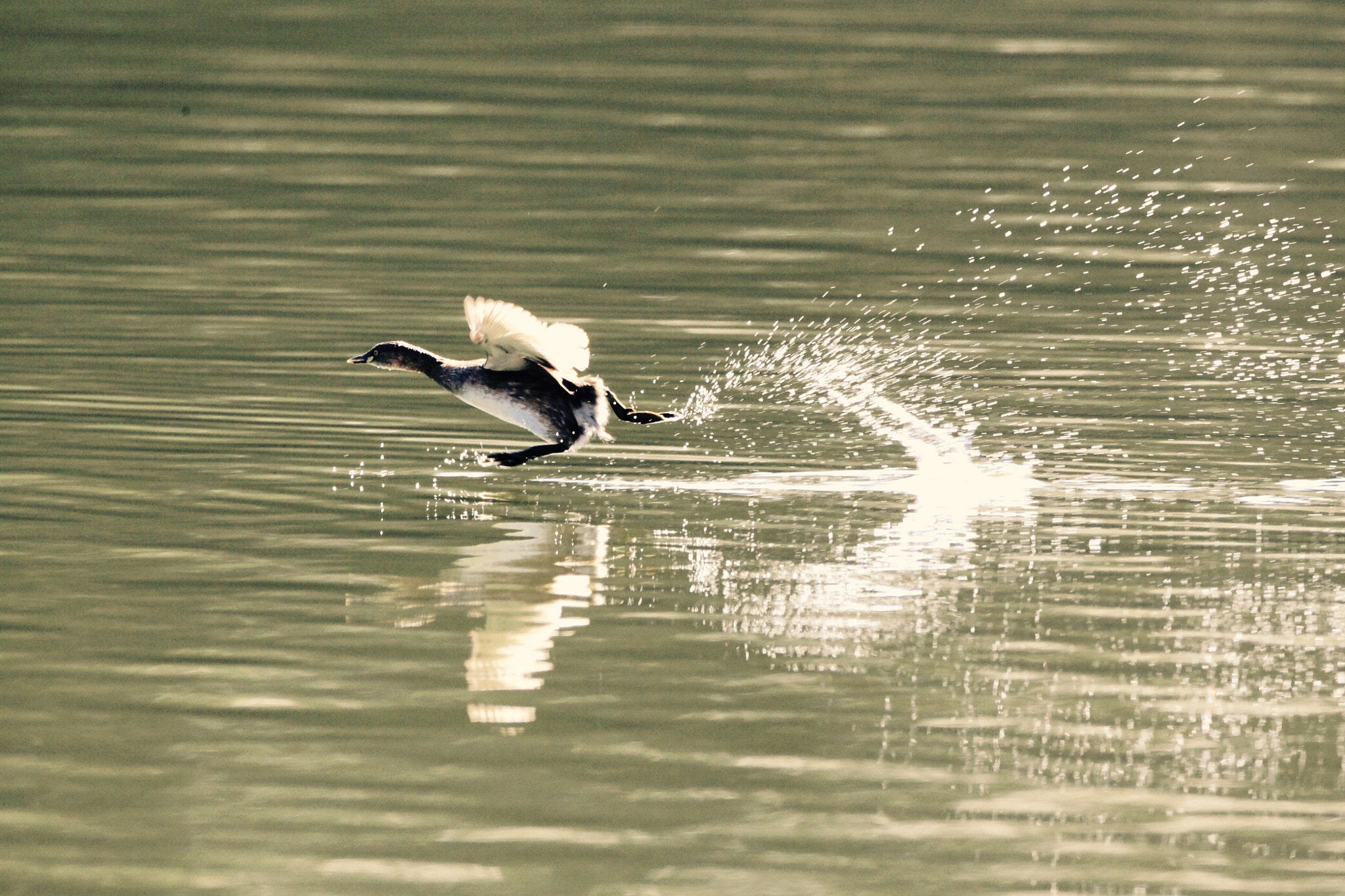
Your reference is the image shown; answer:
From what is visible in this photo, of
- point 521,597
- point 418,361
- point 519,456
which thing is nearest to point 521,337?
point 519,456

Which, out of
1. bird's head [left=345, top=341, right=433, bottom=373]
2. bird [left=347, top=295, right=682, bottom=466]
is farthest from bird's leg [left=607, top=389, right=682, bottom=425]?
bird's head [left=345, top=341, right=433, bottom=373]

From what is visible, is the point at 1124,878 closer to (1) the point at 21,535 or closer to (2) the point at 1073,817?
(2) the point at 1073,817

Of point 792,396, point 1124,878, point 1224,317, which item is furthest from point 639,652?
point 1224,317

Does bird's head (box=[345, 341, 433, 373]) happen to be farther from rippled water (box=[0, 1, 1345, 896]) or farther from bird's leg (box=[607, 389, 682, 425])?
bird's leg (box=[607, 389, 682, 425])

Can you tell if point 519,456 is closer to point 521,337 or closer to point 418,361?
point 521,337

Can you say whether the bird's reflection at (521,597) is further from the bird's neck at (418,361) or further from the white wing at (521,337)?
the bird's neck at (418,361)

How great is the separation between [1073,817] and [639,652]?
5.78ft

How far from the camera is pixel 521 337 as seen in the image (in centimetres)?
871

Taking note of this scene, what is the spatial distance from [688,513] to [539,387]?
0.95 metres

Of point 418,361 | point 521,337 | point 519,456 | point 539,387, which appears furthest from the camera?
point 418,361

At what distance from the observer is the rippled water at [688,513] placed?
544cm

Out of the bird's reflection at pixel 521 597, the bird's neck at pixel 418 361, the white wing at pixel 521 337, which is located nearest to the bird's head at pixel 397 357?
the bird's neck at pixel 418 361

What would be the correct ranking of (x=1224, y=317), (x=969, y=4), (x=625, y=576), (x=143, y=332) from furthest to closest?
1. (x=969, y=4)
2. (x=1224, y=317)
3. (x=143, y=332)
4. (x=625, y=576)

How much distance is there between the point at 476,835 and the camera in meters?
5.28
